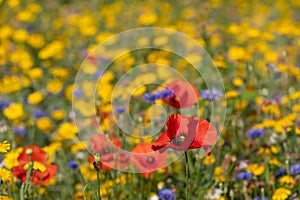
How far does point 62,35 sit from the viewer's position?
5551 millimetres

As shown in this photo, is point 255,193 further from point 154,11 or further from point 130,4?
point 130,4

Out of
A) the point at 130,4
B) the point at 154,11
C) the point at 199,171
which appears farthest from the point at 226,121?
the point at 130,4

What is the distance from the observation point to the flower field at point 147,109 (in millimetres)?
2543

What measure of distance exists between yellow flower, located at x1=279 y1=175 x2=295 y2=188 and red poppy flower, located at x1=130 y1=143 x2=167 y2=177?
0.53 m

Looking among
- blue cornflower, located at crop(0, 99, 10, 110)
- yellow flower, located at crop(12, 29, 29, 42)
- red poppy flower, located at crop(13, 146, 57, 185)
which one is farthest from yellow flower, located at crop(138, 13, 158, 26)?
red poppy flower, located at crop(13, 146, 57, 185)

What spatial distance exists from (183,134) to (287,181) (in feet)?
2.75

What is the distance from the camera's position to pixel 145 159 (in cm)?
254

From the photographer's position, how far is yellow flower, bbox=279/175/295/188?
2.54 m

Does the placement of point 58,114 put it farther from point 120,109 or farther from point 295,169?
point 295,169

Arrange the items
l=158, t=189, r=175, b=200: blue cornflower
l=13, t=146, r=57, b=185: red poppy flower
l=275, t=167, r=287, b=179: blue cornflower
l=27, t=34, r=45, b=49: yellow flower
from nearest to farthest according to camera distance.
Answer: l=13, t=146, r=57, b=185: red poppy flower < l=158, t=189, r=175, b=200: blue cornflower < l=275, t=167, r=287, b=179: blue cornflower < l=27, t=34, r=45, b=49: yellow flower

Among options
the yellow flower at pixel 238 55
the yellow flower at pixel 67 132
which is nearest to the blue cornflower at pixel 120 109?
the yellow flower at pixel 67 132

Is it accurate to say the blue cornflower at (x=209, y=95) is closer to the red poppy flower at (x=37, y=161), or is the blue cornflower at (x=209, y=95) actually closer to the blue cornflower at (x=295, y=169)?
the blue cornflower at (x=295, y=169)

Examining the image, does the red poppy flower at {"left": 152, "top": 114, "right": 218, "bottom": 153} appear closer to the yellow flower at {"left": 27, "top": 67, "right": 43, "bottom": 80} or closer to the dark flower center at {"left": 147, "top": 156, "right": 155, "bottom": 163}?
the dark flower center at {"left": 147, "top": 156, "right": 155, "bottom": 163}

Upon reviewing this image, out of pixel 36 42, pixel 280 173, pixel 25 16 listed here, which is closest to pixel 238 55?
pixel 280 173
